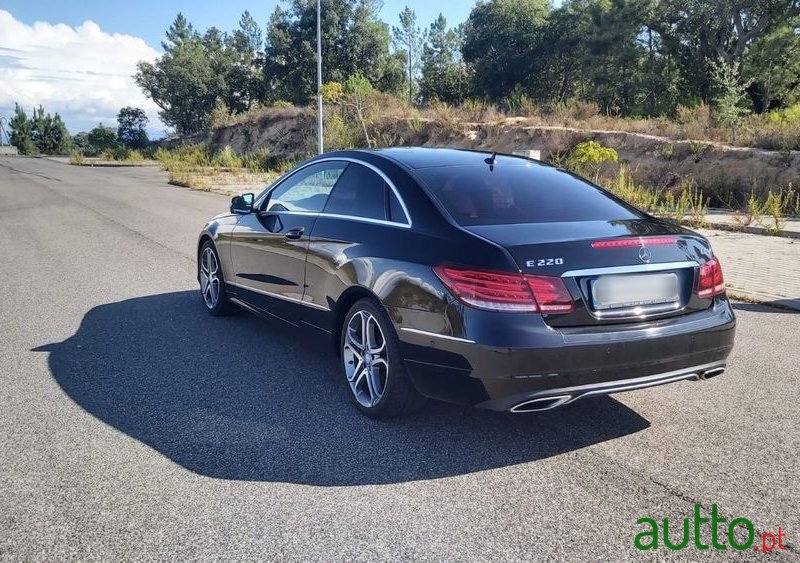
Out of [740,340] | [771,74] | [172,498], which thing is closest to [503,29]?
[771,74]

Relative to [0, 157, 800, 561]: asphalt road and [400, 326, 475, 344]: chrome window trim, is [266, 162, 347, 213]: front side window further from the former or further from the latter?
[400, 326, 475, 344]: chrome window trim

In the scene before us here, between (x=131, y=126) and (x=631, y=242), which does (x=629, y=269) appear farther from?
(x=131, y=126)

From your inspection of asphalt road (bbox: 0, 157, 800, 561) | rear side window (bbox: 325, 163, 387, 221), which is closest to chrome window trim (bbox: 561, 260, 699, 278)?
asphalt road (bbox: 0, 157, 800, 561)

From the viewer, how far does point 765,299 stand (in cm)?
740

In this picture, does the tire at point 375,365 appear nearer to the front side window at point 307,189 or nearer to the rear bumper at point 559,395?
the rear bumper at point 559,395

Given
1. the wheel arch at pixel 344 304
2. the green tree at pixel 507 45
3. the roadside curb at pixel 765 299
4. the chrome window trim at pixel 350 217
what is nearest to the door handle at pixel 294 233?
the chrome window trim at pixel 350 217

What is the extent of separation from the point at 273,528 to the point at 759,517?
2.05m

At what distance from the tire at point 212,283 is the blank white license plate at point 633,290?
3824 millimetres

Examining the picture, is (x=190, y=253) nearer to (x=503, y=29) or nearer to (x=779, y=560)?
(x=779, y=560)

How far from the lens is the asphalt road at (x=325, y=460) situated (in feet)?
9.12

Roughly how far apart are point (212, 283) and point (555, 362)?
4108 millimetres

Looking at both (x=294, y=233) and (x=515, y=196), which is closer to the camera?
(x=515, y=196)

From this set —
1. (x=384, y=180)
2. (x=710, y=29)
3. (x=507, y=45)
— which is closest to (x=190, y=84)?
(x=507, y=45)

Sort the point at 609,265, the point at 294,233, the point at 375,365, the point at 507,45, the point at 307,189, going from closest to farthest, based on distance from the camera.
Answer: the point at 609,265 → the point at 375,365 → the point at 294,233 → the point at 307,189 → the point at 507,45
